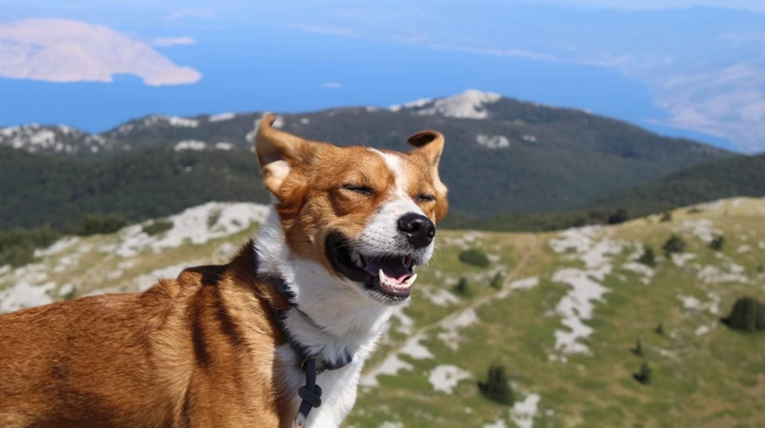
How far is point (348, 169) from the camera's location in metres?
6.60

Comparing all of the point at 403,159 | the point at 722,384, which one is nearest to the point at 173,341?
the point at 403,159

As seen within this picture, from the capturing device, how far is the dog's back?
19.4ft

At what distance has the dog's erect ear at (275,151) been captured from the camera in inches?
260

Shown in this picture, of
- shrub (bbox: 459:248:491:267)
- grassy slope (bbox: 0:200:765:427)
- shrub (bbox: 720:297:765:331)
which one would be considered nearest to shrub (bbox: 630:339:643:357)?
grassy slope (bbox: 0:200:765:427)

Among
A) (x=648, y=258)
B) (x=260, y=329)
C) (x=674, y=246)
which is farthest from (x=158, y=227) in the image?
(x=260, y=329)

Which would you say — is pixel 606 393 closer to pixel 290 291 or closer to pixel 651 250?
pixel 651 250

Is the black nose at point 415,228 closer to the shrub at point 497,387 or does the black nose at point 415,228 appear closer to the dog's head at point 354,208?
the dog's head at point 354,208

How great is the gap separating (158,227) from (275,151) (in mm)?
82945

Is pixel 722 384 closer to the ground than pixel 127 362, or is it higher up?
closer to the ground

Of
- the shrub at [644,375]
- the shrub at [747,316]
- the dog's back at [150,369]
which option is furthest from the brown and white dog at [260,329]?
the shrub at [747,316]

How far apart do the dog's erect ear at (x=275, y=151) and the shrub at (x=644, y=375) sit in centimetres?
6505

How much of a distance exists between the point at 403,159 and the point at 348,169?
0.68 metres

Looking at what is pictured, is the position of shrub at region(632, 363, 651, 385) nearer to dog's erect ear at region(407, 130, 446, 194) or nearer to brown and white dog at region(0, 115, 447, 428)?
dog's erect ear at region(407, 130, 446, 194)

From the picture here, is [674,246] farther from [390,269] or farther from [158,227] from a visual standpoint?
[390,269]
